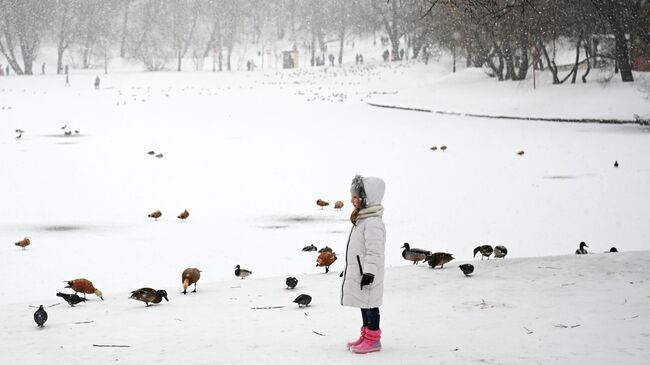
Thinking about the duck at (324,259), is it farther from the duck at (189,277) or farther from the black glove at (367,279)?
the black glove at (367,279)

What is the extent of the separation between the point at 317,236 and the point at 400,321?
535cm

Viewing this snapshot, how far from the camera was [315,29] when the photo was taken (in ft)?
323

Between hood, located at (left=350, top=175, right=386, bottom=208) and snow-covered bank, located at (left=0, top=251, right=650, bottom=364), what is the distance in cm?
111

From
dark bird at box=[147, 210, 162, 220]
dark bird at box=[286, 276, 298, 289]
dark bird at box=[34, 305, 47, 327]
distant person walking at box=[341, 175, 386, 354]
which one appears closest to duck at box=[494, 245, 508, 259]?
dark bird at box=[286, 276, 298, 289]

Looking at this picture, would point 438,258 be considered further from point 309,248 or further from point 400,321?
point 309,248

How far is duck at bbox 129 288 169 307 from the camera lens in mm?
6914

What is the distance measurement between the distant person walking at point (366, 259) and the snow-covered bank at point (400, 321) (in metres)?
0.19

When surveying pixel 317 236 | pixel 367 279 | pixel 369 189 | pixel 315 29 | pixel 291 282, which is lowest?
pixel 317 236

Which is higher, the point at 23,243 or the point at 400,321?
the point at 400,321

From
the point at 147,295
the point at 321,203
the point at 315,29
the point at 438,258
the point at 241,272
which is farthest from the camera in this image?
the point at 315,29

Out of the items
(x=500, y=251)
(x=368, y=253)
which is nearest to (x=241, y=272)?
(x=500, y=251)

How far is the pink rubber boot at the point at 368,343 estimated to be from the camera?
518 centimetres

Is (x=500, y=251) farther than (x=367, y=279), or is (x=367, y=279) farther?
(x=500, y=251)

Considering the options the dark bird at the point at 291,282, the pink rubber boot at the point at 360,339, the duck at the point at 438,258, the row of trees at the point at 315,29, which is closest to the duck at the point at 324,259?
the dark bird at the point at 291,282
